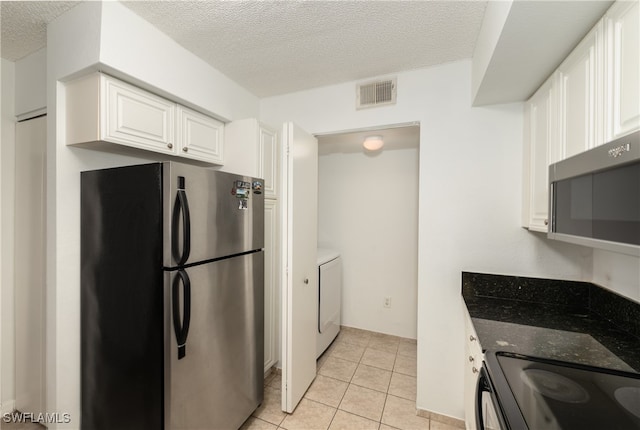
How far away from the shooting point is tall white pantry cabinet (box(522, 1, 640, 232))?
2.75 feet

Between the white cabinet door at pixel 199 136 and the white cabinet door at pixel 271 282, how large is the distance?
1.84 ft

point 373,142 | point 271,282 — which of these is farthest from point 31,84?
point 373,142

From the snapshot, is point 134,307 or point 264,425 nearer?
point 134,307

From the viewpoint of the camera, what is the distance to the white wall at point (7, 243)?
71.8 inches

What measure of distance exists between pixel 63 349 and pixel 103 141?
116cm

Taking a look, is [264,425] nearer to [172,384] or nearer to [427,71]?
[172,384]

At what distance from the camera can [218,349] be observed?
1.56m

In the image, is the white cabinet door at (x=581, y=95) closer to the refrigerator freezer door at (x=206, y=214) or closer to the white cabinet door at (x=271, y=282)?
the refrigerator freezer door at (x=206, y=214)

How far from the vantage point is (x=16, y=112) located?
188 centimetres

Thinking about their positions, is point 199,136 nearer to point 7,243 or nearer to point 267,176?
point 267,176

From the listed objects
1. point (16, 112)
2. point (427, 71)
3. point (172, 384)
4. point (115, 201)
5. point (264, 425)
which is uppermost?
point (427, 71)

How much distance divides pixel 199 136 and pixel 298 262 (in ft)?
3.90

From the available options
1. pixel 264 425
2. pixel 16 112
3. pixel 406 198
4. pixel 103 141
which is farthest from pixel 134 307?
pixel 406 198

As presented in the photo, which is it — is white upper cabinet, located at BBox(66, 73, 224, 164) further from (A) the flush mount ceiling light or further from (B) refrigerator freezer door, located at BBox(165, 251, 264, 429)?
(A) the flush mount ceiling light
